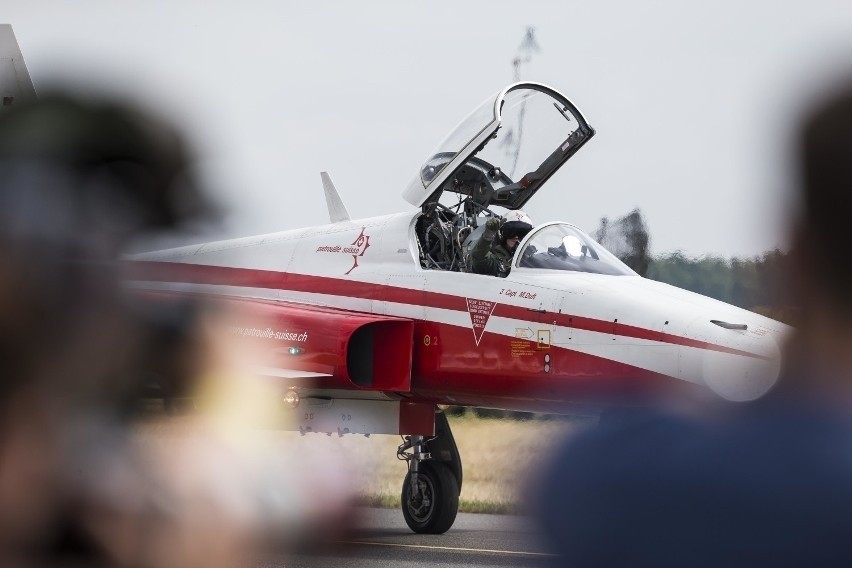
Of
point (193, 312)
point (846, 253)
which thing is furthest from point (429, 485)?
point (846, 253)

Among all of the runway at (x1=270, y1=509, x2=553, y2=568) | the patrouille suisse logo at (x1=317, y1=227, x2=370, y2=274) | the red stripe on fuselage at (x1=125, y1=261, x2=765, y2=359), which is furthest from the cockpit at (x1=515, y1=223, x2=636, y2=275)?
the runway at (x1=270, y1=509, x2=553, y2=568)

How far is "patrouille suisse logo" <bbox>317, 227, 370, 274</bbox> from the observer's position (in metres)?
12.3

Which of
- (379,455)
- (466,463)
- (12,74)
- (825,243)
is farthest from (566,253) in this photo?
(825,243)

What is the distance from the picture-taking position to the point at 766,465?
4363mm

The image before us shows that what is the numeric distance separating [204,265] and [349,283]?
201cm

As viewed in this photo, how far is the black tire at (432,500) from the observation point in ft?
41.7

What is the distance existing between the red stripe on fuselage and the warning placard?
0.06 metres

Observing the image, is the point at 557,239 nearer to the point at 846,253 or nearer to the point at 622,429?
the point at 622,429

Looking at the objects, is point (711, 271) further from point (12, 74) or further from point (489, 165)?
point (12, 74)

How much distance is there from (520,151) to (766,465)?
27.0 feet

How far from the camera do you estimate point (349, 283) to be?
12188 millimetres

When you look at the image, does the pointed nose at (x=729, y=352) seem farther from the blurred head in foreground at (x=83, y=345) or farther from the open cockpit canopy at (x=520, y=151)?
the blurred head in foreground at (x=83, y=345)

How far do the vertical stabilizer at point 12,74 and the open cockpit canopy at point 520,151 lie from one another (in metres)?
3.70

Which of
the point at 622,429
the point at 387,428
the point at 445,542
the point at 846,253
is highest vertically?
the point at 846,253
